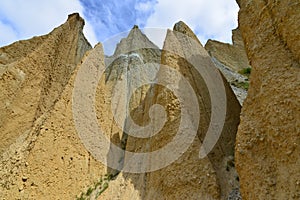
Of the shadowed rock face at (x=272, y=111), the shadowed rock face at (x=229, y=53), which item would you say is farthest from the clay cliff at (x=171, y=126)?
the shadowed rock face at (x=229, y=53)

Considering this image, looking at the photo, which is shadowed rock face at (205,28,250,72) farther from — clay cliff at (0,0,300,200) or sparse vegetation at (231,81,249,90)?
sparse vegetation at (231,81,249,90)

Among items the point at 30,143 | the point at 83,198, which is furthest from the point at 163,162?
the point at 30,143

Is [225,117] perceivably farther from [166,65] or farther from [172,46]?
[172,46]

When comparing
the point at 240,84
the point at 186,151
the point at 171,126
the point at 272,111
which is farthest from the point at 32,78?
the point at 272,111

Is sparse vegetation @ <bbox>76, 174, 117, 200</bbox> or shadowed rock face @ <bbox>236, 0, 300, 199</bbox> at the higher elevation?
shadowed rock face @ <bbox>236, 0, 300, 199</bbox>

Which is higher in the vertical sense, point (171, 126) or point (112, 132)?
point (112, 132)

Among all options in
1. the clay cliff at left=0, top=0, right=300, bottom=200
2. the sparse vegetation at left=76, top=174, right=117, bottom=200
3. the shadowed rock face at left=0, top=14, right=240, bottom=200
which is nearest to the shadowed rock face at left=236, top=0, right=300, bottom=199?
the clay cliff at left=0, top=0, right=300, bottom=200

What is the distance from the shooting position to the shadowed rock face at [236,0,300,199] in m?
4.84

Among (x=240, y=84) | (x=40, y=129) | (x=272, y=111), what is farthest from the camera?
(x=240, y=84)

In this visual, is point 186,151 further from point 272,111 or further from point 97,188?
point 97,188

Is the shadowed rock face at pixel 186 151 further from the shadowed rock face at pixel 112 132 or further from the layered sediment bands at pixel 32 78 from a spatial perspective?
the layered sediment bands at pixel 32 78

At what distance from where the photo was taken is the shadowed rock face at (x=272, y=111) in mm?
4840

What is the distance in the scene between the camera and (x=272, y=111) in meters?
5.45

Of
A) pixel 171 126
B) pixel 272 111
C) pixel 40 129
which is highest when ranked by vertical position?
pixel 40 129
